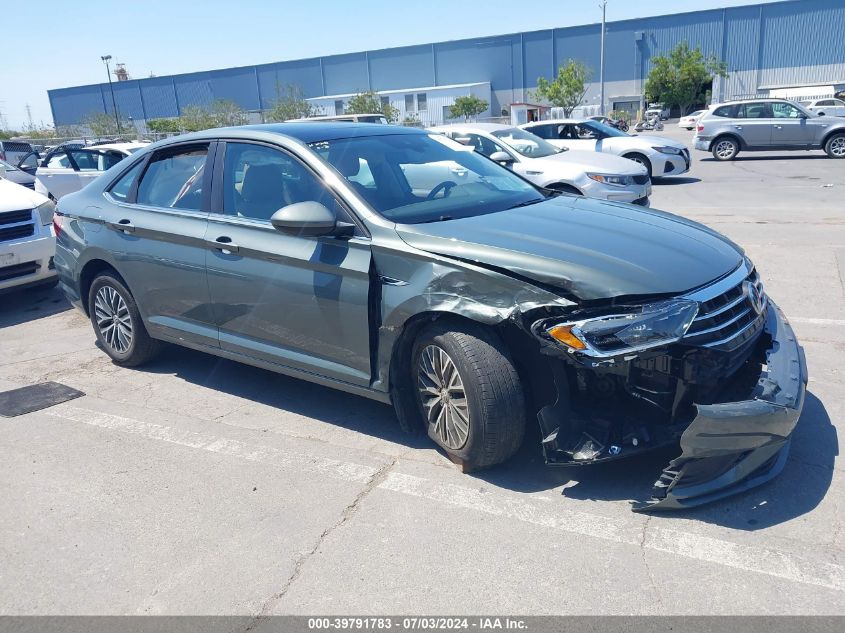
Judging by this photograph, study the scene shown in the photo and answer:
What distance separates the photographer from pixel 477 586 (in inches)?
117

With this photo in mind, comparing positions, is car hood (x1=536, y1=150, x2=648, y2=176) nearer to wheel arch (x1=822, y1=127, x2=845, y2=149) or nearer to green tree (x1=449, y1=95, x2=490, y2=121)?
wheel arch (x1=822, y1=127, x2=845, y2=149)

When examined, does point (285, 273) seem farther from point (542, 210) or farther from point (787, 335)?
point (787, 335)

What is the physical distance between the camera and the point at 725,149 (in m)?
22.0

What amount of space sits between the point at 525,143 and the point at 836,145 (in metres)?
12.1

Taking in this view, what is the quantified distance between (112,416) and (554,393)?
3.09 m

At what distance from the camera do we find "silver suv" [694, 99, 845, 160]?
20469mm

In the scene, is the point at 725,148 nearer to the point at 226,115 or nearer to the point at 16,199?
the point at 16,199

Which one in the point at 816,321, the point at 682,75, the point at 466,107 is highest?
the point at 682,75

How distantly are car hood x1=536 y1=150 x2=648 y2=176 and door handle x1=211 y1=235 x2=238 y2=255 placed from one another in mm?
8313

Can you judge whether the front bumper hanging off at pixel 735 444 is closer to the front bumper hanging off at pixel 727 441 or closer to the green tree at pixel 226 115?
the front bumper hanging off at pixel 727 441

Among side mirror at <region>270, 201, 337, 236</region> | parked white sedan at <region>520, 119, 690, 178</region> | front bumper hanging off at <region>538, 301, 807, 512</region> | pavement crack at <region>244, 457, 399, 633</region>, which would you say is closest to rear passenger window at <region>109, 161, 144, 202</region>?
side mirror at <region>270, 201, 337, 236</region>

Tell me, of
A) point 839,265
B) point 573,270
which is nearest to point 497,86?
point 839,265

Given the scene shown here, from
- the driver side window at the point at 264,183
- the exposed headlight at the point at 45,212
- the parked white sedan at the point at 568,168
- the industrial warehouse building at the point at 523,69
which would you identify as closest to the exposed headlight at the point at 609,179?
the parked white sedan at the point at 568,168

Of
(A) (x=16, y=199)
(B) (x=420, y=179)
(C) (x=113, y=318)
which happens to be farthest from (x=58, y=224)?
(B) (x=420, y=179)
